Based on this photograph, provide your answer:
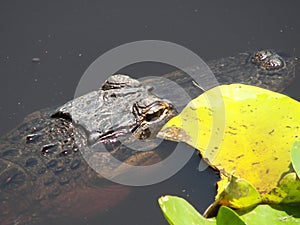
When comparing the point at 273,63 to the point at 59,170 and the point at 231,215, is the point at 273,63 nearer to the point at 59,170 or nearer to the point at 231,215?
the point at 59,170

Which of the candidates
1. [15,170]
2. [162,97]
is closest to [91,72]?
[162,97]

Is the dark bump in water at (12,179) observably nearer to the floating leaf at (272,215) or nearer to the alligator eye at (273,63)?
the floating leaf at (272,215)

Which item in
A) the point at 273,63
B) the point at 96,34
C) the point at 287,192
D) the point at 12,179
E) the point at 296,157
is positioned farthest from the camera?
the point at 96,34

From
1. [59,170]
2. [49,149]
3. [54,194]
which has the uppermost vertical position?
[49,149]

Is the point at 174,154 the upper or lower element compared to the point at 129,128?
lower

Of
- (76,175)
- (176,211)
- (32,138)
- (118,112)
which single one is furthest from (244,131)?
(32,138)

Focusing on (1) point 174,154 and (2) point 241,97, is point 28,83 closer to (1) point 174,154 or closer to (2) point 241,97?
(1) point 174,154

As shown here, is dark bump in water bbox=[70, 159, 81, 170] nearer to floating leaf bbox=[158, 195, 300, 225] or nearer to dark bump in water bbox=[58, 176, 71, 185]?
dark bump in water bbox=[58, 176, 71, 185]
